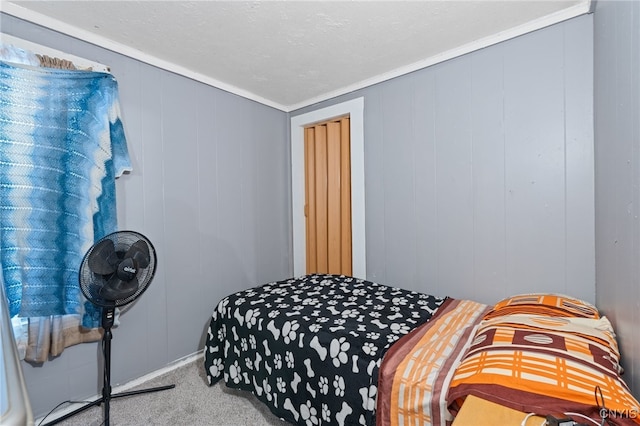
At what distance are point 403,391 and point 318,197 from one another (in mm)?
1985

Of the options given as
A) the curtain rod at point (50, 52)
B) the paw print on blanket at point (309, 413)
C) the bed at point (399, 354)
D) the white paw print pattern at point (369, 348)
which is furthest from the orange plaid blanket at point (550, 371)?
the curtain rod at point (50, 52)

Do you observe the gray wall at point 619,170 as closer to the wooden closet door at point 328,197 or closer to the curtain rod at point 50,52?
the wooden closet door at point 328,197

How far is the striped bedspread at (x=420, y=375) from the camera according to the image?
1039 mm

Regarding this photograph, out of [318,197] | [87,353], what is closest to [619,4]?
[318,197]

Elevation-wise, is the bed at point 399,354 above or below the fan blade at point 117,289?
below

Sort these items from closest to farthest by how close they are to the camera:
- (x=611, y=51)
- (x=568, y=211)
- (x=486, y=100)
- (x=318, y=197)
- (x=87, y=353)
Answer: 1. (x=611, y=51)
2. (x=568, y=211)
3. (x=87, y=353)
4. (x=486, y=100)
5. (x=318, y=197)

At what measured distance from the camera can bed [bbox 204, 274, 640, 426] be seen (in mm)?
873

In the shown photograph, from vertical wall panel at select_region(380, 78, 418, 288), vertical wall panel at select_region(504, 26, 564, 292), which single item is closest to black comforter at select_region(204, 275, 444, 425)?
vertical wall panel at select_region(380, 78, 418, 288)

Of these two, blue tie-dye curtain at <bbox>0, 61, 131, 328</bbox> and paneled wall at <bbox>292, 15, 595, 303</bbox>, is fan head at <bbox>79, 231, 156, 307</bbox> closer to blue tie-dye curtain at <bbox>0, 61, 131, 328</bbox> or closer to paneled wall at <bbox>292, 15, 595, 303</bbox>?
blue tie-dye curtain at <bbox>0, 61, 131, 328</bbox>

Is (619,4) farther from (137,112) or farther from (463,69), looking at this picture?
(137,112)

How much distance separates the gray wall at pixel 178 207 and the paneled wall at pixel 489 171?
3.77 feet

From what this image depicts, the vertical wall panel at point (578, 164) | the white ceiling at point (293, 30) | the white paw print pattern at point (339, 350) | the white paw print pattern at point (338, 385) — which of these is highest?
the white ceiling at point (293, 30)

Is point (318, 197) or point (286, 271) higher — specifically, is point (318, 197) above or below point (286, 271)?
above

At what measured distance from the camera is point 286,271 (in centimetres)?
305
